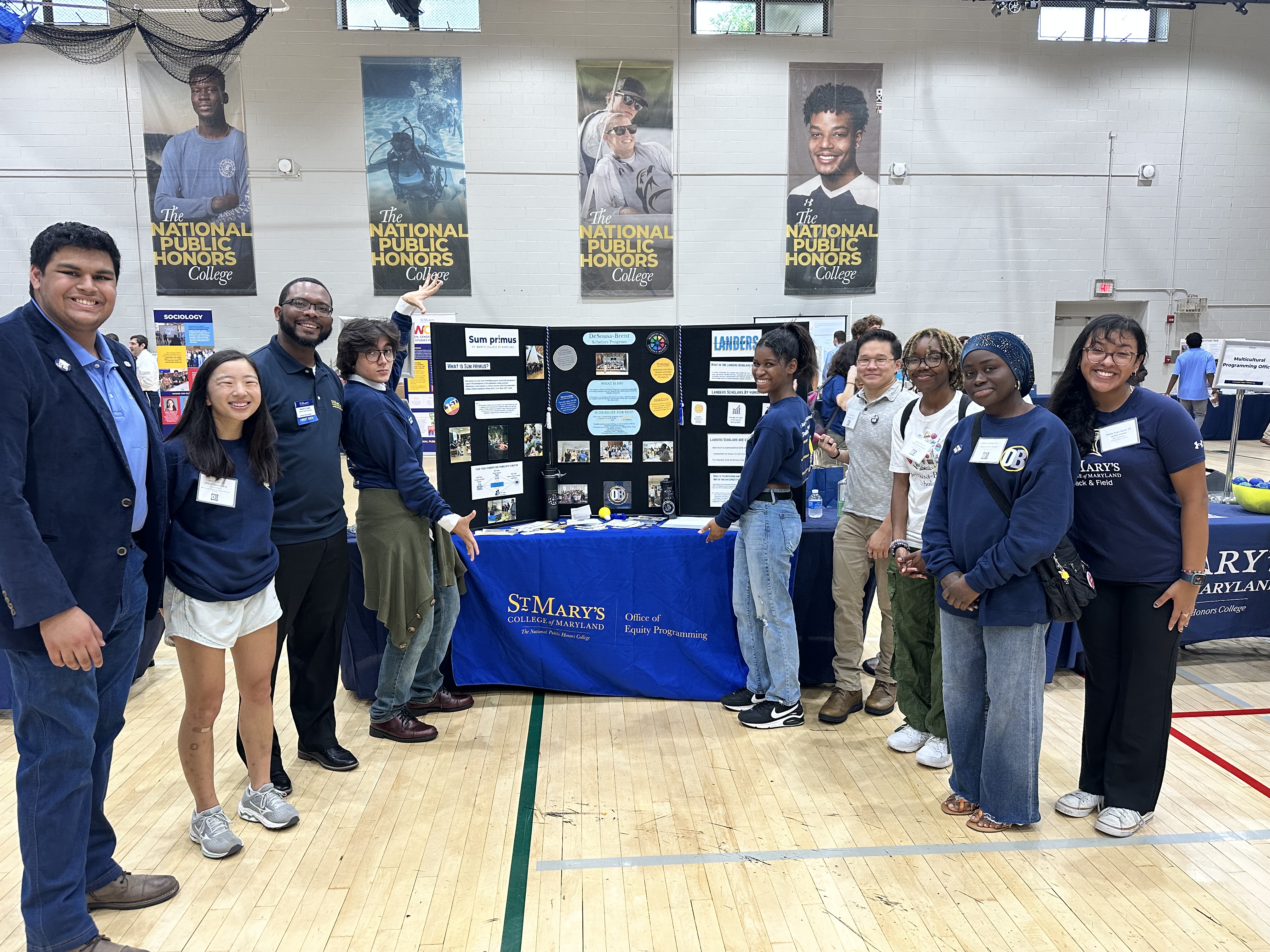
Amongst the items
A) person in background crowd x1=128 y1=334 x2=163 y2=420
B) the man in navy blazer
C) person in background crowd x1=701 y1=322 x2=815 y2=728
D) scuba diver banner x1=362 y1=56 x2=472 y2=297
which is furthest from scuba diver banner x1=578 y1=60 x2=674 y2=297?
the man in navy blazer

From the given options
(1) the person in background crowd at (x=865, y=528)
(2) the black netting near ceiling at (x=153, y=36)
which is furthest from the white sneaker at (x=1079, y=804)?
(2) the black netting near ceiling at (x=153, y=36)

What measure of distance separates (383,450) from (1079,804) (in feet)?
9.03

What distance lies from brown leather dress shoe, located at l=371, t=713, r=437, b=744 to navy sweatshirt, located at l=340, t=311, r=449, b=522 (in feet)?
2.97

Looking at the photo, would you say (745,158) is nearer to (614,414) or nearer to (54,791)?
(614,414)

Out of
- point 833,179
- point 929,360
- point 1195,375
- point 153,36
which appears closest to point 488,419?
point 929,360

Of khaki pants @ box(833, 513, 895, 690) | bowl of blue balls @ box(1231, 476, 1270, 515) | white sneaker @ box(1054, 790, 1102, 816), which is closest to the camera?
white sneaker @ box(1054, 790, 1102, 816)

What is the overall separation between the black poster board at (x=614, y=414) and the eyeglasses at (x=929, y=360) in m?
1.27

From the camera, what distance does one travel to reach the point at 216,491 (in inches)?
90.6

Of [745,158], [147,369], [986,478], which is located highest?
[745,158]

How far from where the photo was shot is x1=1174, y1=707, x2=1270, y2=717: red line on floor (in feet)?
11.7

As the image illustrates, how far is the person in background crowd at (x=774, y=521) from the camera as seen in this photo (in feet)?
10.6

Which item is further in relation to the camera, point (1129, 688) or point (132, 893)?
point (1129, 688)

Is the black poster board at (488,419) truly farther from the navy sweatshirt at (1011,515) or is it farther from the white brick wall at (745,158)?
the white brick wall at (745,158)

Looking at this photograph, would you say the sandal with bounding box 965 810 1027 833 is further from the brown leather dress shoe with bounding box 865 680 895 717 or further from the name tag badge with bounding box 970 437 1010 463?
the name tag badge with bounding box 970 437 1010 463
